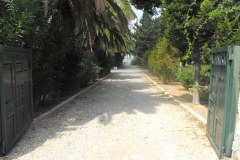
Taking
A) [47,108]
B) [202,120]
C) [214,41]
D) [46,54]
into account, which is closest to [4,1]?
[46,54]

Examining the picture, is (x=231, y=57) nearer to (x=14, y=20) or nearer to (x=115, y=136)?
(x=115, y=136)

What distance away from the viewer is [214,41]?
9398 millimetres

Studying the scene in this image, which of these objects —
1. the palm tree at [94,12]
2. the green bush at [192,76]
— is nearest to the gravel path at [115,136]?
the palm tree at [94,12]

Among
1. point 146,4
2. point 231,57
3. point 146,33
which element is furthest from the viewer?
point 146,33

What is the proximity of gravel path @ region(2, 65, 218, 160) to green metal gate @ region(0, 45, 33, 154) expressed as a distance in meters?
0.32

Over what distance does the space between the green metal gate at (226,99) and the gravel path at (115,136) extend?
35 centimetres

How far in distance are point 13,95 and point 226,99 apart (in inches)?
152

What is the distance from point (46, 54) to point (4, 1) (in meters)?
2.46

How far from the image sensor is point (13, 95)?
5520 millimetres

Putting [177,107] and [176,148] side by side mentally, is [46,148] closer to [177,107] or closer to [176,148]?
[176,148]

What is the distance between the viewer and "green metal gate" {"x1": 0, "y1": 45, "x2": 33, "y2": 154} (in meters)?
4.94

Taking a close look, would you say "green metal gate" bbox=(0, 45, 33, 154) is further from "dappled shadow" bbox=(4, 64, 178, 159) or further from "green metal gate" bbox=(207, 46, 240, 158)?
"green metal gate" bbox=(207, 46, 240, 158)

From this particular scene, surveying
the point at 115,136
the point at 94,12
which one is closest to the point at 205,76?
the point at 94,12

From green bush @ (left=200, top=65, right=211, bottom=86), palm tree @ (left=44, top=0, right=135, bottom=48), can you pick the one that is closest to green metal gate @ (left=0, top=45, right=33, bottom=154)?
palm tree @ (left=44, top=0, right=135, bottom=48)
